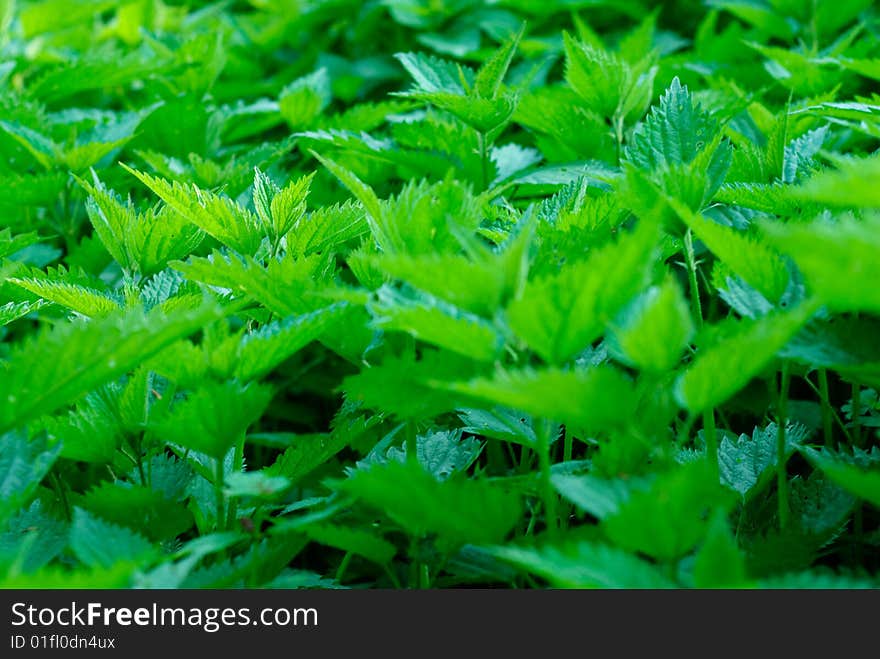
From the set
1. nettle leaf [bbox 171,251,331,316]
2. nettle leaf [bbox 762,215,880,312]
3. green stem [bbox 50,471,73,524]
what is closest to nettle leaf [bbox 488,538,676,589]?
nettle leaf [bbox 762,215,880,312]

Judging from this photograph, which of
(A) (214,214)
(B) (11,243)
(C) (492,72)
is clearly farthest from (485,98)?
(B) (11,243)

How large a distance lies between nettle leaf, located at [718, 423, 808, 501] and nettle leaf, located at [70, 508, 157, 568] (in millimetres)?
591

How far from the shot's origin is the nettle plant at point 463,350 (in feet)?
2.44

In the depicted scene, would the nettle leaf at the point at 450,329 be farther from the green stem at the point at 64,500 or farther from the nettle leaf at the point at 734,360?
the green stem at the point at 64,500

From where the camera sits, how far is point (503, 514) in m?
0.81

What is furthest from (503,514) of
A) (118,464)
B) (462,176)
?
(462,176)

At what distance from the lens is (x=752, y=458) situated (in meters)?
1.06

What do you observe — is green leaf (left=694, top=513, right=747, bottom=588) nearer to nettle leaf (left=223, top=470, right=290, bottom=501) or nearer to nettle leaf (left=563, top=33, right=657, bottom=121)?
nettle leaf (left=223, top=470, right=290, bottom=501)

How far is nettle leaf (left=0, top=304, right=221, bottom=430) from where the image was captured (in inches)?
32.0

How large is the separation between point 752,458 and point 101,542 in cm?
67

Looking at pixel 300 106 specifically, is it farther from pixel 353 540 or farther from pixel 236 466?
pixel 353 540

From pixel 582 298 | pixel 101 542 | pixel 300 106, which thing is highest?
pixel 300 106
